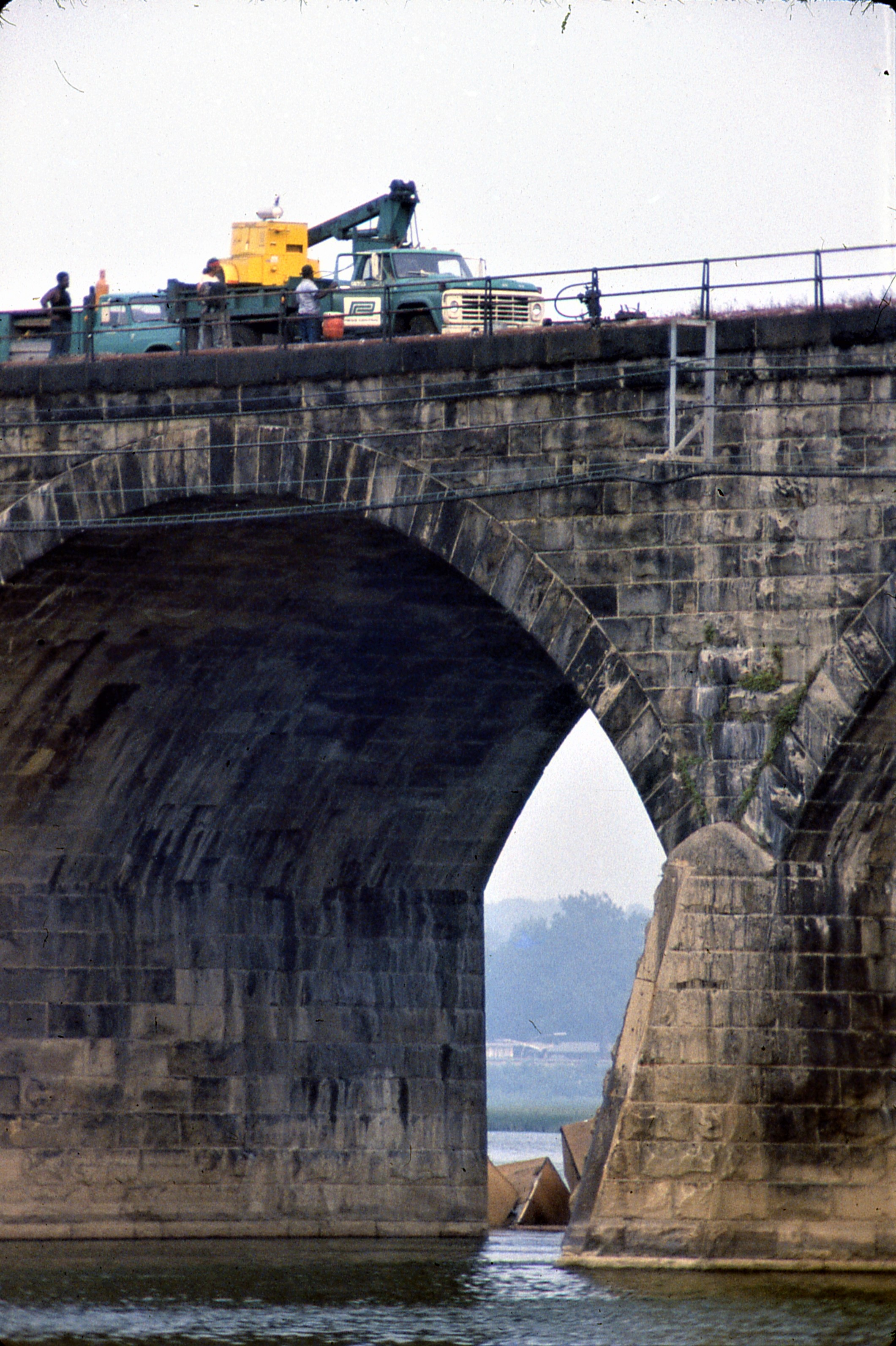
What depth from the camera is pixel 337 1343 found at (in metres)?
20.9

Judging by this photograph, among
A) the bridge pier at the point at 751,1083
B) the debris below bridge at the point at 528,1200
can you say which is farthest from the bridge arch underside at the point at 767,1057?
the debris below bridge at the point at 528,1200

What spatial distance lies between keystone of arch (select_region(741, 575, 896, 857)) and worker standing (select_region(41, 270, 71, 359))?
428 inches

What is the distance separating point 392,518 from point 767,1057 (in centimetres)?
692

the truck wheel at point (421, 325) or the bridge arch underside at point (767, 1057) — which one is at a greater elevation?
the truck wheel at point (421, 325)

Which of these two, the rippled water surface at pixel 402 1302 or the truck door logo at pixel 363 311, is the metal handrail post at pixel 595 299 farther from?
the rippled water surface at pixel 402 1302

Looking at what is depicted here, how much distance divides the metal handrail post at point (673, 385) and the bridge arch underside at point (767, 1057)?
3.29 metres

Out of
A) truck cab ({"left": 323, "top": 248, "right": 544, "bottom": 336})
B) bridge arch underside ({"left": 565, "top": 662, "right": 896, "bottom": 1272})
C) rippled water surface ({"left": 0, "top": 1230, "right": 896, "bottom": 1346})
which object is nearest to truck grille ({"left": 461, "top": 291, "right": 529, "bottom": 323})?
truck cab ({"left": 323, "top": 248, "right": 544, "bottom": 336})

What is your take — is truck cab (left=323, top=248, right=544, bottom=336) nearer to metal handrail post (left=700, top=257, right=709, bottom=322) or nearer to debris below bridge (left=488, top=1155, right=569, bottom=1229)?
metal handrail post (left=700, top=257, right=709, bottom=322)

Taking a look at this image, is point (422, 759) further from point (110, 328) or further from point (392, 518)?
point (392, 518)

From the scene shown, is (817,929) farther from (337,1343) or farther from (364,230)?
(364,230)

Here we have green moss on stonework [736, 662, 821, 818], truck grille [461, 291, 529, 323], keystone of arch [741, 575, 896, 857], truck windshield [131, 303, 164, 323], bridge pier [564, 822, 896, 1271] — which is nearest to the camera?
bridge pier [564, 822, 896, 1271]

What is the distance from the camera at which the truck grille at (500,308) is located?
26891mm

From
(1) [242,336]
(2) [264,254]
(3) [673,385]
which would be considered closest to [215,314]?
(1) [242,336]

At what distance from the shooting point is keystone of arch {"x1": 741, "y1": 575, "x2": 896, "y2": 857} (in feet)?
72.2
